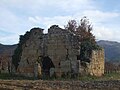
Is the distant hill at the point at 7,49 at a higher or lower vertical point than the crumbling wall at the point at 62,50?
higher

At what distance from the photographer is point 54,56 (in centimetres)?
4378

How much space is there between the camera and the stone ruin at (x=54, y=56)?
4228 centimetres

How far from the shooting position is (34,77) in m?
42.2

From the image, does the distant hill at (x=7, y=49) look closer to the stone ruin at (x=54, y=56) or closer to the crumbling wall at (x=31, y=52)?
the crumbling wall at (x=31, y=52)

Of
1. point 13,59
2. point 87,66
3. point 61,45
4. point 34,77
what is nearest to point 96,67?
point 87,66

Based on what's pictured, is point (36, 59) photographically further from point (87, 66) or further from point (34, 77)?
point (87, 66)

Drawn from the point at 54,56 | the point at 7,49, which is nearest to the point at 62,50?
the point at 54,56

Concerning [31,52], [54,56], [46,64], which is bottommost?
[46,64]

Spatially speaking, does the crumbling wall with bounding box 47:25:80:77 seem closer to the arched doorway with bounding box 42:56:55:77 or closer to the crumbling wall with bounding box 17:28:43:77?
the arched doorway with bounding box 42:56:55:77

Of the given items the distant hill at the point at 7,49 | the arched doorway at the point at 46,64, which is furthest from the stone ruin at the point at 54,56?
the distant hill at the point at 7,49

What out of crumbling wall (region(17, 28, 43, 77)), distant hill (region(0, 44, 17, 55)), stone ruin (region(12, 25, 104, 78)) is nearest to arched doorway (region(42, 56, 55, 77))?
stone ruin (region(12, 25, 104, 78))

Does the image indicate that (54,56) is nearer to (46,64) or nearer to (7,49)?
(46,64)

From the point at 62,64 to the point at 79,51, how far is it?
8.66 ft

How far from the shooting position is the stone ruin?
42.3 meters
